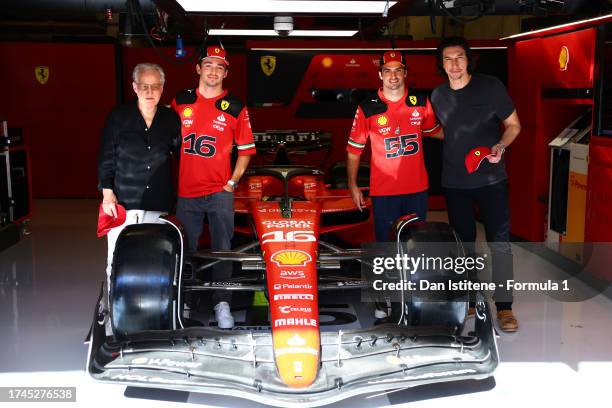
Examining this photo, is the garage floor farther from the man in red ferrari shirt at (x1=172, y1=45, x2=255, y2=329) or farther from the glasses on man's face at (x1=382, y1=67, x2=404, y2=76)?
the glasses on man's face at (x1=382, y1=67, x2=404, y2=76)

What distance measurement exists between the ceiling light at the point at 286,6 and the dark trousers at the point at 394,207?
1.14 metres

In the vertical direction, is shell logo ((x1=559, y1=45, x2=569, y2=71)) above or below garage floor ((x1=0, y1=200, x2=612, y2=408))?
above

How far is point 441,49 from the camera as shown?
4309mm

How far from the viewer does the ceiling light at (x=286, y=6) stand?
332 cm

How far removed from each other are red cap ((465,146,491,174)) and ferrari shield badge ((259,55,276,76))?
500 cm

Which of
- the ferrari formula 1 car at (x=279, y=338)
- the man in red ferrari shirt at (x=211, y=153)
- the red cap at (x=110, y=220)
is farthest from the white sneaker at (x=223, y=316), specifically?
the red cap at (x=110, y=220)

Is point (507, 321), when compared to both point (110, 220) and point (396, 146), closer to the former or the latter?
point (396, 146)

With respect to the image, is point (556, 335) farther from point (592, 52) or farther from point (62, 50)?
point (62, 50)

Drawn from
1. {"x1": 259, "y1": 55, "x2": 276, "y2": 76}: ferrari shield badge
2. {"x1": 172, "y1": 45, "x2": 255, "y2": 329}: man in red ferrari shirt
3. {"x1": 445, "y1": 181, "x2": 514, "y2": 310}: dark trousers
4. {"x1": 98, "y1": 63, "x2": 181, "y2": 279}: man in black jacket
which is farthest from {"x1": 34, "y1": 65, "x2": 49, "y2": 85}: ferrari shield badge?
{"x1": 445, "y1": 181, "x2": 514, "y2": 310}: dark trousers

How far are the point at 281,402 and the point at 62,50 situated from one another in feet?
29.1

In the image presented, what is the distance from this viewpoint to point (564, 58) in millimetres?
6027

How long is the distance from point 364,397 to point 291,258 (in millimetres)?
721

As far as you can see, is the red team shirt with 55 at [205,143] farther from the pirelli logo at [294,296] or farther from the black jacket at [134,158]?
the pirelli logo at [294,296]

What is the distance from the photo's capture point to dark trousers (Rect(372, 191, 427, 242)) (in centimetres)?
435
